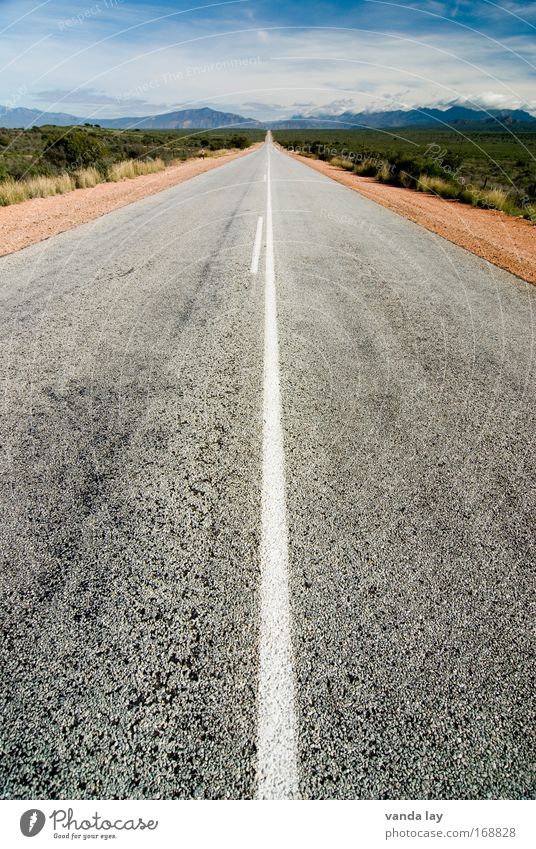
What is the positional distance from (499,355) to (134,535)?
3.97 m

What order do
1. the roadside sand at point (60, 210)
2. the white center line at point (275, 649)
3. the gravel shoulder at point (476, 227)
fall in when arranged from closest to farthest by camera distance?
the white center line at point (275, 649), the gravel shoulder at point (476, 227), the roadside sand at point (60, 210)

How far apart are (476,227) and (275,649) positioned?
1304 centimetres

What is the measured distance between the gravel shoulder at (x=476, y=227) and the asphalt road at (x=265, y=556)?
443cm

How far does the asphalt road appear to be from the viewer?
60.0 inches

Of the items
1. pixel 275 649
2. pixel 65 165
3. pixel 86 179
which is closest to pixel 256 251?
pixel 275 649

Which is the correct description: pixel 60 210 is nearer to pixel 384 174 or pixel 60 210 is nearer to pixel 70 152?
pixel 70 152

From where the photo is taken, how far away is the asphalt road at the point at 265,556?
5.00ft

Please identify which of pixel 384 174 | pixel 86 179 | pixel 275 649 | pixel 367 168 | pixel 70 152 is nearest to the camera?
pixel 275 649

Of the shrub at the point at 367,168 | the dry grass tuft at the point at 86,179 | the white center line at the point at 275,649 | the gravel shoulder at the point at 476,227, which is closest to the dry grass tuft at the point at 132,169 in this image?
the dry grass tuft at the point at 86,179

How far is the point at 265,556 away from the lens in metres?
2.23

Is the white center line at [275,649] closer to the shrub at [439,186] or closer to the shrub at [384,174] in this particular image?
the shrub at [439,186]

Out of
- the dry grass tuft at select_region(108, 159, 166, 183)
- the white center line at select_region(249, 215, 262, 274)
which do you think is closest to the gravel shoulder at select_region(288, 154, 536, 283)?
the white center line at select_region(249, 215, 262, 274)

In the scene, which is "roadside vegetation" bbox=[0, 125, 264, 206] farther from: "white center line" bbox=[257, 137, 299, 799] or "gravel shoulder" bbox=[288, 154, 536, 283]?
"white center line" bbox=[257, 137, 299, 799]

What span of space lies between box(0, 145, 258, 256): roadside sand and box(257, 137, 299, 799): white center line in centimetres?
735
